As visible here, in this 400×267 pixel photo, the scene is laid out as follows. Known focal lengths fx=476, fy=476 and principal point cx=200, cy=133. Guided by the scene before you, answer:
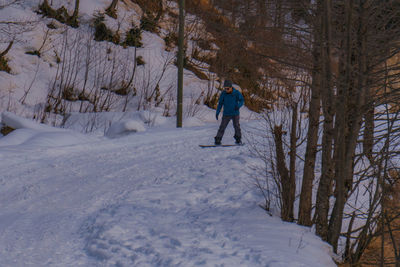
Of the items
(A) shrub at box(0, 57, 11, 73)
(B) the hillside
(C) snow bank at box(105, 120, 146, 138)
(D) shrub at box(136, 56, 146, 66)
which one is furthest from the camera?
(D) shrub at box(136, 56, 146, 66)

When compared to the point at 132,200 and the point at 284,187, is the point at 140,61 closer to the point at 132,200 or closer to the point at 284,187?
the point at 132,200

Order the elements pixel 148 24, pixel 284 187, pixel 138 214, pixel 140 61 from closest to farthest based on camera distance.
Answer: pixel 138 214 → pixel 284 187 → pixel 140 61 → pixel 148 24

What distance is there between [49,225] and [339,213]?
3.72m

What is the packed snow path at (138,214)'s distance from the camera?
532cm

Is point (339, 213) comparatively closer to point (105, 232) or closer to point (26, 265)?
point (105, 232)

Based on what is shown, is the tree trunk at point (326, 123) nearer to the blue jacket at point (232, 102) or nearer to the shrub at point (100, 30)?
the blue jacket at point (232, 102)

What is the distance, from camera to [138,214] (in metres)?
6.75

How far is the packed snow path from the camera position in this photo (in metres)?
5.32

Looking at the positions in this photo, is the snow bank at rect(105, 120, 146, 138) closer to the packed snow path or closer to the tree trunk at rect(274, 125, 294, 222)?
the packed snow path

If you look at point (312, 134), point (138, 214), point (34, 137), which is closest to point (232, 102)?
point (34, 137)

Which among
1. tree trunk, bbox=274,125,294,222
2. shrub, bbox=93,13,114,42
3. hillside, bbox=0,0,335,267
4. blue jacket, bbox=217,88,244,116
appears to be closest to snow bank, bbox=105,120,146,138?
hillside, bbox=0,0,335,267

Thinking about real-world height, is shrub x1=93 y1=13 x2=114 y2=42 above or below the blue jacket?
above

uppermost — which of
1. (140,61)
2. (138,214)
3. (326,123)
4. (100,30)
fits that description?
(100,30)

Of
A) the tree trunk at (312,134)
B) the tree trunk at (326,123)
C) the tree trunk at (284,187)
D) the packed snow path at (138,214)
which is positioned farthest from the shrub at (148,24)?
the tree trunk at (326,123)
